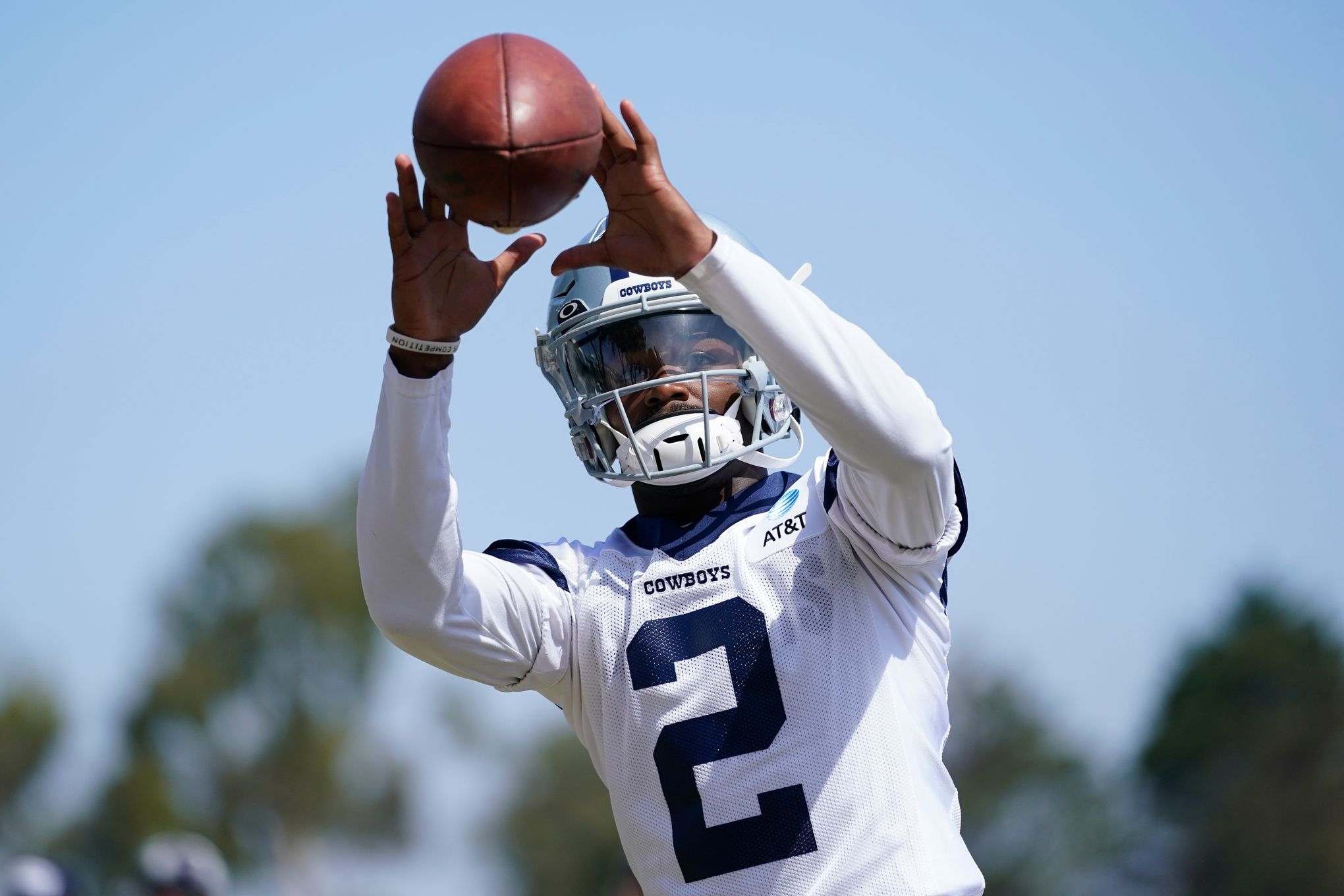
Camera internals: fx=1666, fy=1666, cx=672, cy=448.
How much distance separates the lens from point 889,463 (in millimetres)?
3469

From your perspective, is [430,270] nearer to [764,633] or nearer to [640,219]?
[640,219]

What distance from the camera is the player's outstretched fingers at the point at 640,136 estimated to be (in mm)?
3500

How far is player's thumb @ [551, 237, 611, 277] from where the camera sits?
3.51m

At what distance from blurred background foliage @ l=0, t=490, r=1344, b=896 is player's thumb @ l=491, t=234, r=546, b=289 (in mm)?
28542

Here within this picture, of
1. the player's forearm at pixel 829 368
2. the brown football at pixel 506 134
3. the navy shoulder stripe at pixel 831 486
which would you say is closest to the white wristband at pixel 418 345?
the brown football at pixel 506 134

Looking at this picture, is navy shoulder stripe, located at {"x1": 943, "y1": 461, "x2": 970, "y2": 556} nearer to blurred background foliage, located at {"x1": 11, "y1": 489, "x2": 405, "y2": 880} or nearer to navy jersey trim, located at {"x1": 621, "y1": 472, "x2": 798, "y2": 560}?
navy jersey trim, located at {"x1": 621, "y1": 472, "x2": 798, "y2": 560}

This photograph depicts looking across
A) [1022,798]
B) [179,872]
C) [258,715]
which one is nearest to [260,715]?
[258,715]

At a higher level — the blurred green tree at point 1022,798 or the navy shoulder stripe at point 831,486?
the navy shoulder stripe at point 831,486

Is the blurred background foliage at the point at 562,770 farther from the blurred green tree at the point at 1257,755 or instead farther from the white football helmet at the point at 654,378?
the white football helmet at the point at 654,378

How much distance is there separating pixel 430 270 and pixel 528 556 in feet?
2.95

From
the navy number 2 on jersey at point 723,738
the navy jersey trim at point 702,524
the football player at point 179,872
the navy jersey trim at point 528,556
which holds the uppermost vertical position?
the navy jersey trim at point 702,524

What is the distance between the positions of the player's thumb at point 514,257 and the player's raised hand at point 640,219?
23cm

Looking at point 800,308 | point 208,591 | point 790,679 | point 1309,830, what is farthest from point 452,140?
point 208,591

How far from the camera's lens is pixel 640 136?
11.5 ft
